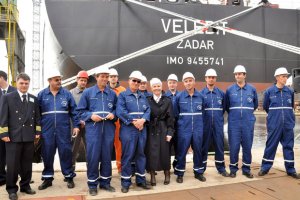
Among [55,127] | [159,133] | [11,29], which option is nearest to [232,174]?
[159,133]

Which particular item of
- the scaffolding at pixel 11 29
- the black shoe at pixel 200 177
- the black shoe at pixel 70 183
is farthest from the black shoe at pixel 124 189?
the scaffolding at pixel 11 29

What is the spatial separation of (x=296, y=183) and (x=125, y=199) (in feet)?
7.34

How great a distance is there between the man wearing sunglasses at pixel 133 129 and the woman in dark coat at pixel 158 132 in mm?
124

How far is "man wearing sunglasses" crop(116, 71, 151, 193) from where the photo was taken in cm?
→ 386

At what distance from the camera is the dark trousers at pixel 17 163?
3621 mm

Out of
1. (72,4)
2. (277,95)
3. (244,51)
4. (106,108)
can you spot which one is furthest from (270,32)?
(106,108)

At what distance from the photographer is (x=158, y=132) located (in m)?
4.09

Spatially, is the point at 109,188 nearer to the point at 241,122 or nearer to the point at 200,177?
the point at 200,177

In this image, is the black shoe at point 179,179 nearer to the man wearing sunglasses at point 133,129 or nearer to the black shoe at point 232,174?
the man wearing sunglasses at point 133,129

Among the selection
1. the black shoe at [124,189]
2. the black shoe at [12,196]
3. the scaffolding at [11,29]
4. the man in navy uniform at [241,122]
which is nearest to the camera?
the black shoe at [12,196]

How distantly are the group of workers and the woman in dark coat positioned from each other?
0.01m

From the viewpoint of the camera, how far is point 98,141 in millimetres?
3764

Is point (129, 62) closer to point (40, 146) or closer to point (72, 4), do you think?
point (72, 4)

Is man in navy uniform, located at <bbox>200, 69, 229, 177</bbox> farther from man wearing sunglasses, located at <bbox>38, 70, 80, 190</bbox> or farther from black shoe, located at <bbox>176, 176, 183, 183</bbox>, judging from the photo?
man wearing sunglasses, located at <bbox>38, 70, 80, 190</bbox>
